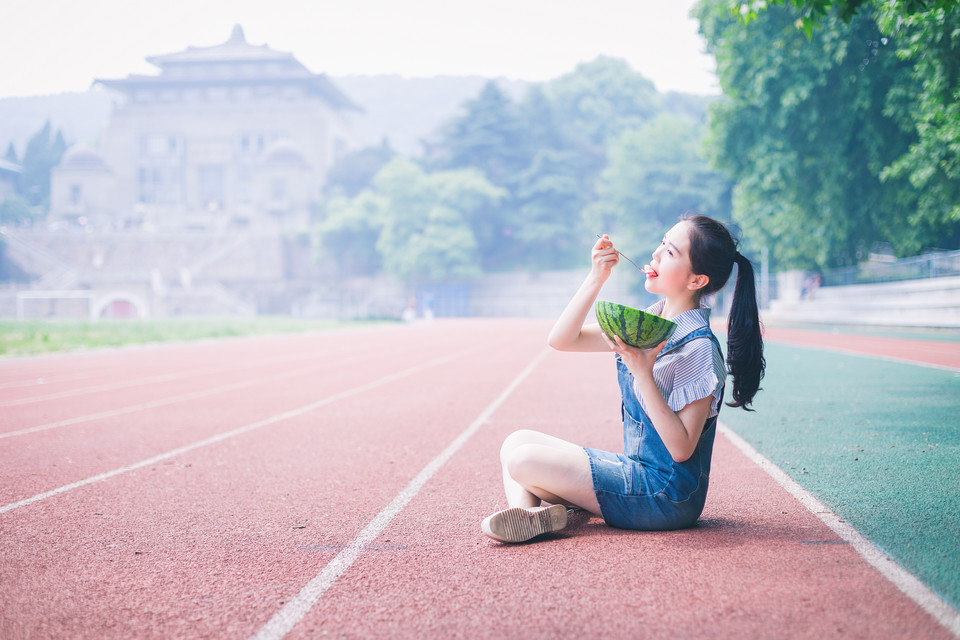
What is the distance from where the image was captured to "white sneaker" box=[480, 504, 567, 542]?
3332mm

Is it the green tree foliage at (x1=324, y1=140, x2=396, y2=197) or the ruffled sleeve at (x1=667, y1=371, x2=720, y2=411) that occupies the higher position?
the green tree foliage at (x1=324, y1=140, x2=396, y2=197)

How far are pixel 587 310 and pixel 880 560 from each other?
5.23 feet

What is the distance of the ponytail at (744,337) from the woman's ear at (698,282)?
13 cm

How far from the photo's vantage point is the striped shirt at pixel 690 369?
307 cm

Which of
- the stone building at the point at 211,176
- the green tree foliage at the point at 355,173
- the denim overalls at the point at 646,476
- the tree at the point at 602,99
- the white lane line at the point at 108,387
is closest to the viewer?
the denim overalls at the point at 646,476

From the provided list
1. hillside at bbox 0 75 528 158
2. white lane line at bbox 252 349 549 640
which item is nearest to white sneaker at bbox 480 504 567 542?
white lane line at bbox 252 349 549 640

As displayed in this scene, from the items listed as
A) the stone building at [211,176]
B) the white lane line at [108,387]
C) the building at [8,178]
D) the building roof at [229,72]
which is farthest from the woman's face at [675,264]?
the building at [8,178]

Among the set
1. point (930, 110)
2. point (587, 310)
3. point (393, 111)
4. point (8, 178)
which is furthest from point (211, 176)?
point (393, 111)

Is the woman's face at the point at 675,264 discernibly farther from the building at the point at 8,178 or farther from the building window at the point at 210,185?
the building at the point at 8,178

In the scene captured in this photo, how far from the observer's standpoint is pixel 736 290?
3.23 meters

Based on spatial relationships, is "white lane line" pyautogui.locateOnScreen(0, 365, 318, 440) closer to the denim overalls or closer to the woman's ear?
the denim overalls

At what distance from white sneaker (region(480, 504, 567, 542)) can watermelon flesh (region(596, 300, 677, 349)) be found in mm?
981

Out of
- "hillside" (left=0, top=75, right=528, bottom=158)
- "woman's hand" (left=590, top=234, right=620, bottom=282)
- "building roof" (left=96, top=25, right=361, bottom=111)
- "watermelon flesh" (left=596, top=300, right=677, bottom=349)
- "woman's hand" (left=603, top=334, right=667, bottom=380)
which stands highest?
"hillside" (left=0, top=75, right=528, bottom=158)

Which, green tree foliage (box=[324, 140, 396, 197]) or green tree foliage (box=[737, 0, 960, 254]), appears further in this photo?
green tree foliage (box=[324, 140, 396, 197])
